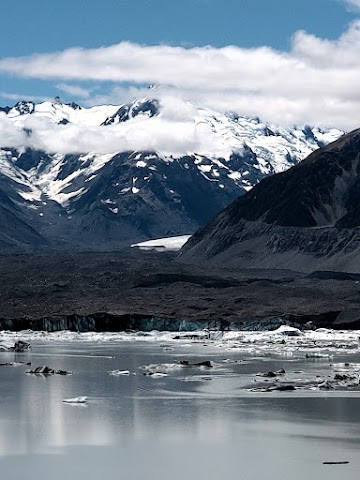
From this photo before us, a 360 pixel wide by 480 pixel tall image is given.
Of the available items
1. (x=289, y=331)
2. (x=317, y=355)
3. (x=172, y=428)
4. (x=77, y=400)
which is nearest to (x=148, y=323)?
(x=289, y=331)

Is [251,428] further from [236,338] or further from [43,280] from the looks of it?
[43,280]

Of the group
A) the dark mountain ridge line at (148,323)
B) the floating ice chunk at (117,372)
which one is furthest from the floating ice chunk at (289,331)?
the floating ice chunk at (117,372)

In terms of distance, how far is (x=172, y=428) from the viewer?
4194 cm

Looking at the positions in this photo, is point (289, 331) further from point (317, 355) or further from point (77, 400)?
point (77, 400)

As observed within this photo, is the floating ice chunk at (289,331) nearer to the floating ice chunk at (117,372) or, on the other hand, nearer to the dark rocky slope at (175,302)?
the dark rocky slope at (175,302)

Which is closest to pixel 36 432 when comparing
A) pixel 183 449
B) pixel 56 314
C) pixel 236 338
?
pixel 183 449

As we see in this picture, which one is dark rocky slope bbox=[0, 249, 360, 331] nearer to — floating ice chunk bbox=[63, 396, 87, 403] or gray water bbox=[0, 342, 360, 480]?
gray water bbox=[0, 342, 360, 480]

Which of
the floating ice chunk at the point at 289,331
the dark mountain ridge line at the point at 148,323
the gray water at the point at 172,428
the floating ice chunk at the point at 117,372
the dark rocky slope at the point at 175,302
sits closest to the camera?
the gray water at the point at 172,428

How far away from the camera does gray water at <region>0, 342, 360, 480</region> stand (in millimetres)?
33812

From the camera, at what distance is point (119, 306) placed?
133 meters

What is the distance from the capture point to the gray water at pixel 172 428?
3381 cm

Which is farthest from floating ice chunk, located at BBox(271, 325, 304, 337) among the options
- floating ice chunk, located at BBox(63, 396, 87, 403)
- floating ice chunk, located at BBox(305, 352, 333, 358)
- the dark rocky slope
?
floating ice chunk, located at BBox(63, 396, 87, 403)

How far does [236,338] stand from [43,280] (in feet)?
327

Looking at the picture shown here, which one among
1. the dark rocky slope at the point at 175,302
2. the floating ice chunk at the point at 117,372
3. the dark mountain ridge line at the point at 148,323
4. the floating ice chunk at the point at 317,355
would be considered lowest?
the floating ice chunk at the point at 117,372
